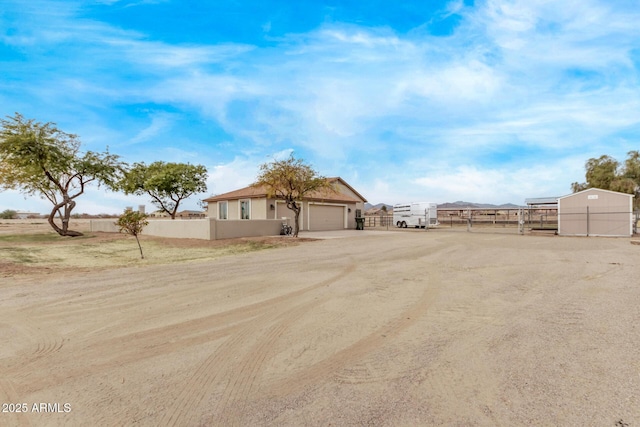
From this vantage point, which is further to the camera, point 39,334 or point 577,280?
point 577,280

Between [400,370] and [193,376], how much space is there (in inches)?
84.3

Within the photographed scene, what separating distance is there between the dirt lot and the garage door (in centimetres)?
1963

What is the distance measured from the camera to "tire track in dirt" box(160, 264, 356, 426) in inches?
103

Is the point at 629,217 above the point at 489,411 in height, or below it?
above

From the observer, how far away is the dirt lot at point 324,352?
→ 103 inches

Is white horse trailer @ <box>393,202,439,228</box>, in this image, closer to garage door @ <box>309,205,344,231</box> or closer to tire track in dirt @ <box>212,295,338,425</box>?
garage door @ <box>309,205,344,231</box>

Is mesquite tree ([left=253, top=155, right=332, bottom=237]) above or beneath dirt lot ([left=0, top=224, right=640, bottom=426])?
above

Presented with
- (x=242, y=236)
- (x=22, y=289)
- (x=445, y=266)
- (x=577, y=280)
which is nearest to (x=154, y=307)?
(x=22, y=289)

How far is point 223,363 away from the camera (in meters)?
3.45

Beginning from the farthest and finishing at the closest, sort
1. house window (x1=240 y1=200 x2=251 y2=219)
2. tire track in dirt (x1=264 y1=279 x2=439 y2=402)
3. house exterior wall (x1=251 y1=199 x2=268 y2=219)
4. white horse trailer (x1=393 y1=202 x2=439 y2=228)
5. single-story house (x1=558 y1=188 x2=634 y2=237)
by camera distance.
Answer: white horse trailer (x1=393 y1=202 x2=439 y2=228) < house window (x1=240 y1=200 x2=251 y2=219) < house exterior wall (x1=251 y1=199 x2=268 y2=219) < single-story house (x1=558 y1=188 x2=634 y2=237) < tire track in dirt (x1=264 y1=279 x2=439 y2=402)

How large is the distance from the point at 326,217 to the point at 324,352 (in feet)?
81.6

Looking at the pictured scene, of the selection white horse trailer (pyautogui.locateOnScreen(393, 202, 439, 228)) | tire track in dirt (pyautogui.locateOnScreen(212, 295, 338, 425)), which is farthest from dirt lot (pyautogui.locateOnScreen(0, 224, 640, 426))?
white horse trailer (pyautogui.locateOnScreen(393, 202, 439, 228))

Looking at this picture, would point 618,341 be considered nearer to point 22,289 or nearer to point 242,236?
point 22,289

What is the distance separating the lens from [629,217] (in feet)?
62.5
